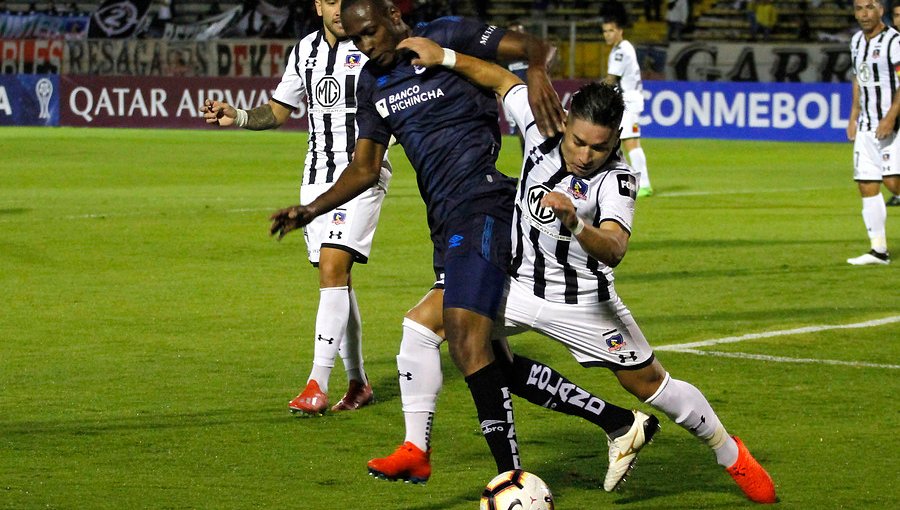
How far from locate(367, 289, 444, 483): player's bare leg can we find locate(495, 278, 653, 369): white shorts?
1.37 ft

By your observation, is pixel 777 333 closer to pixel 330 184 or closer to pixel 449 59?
pixel 330 184

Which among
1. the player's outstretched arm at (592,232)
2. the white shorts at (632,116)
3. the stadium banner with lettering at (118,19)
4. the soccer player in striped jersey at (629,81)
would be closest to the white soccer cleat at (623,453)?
the player's outstretched arm at (592,232)

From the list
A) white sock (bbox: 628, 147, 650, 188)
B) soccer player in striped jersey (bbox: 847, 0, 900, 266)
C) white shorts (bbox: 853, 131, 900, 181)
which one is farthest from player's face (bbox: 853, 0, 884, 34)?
white sock (bbox: 628, 147, 650, 188)

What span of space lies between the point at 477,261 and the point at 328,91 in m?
2.40

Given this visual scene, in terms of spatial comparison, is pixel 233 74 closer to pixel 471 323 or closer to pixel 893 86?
pixel 893 86

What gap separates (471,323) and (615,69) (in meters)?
14.5

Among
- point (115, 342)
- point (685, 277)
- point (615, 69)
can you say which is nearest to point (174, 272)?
point (115, 342)

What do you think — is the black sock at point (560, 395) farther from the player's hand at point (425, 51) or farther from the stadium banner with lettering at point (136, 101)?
the stadium banner with lettering at point (136, 101)

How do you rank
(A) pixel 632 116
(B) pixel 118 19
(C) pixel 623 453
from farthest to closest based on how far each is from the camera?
(B) pixel 118 19
(A) pixel 632 116
(C) pixel 623 453

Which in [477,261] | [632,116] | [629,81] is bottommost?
[632,116]

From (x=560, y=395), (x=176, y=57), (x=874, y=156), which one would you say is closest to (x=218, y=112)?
(x=560, y=395)

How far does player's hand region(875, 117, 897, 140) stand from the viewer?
12.7 metres

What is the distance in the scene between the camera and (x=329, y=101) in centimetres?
784

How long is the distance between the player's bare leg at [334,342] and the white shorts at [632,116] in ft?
37.1
